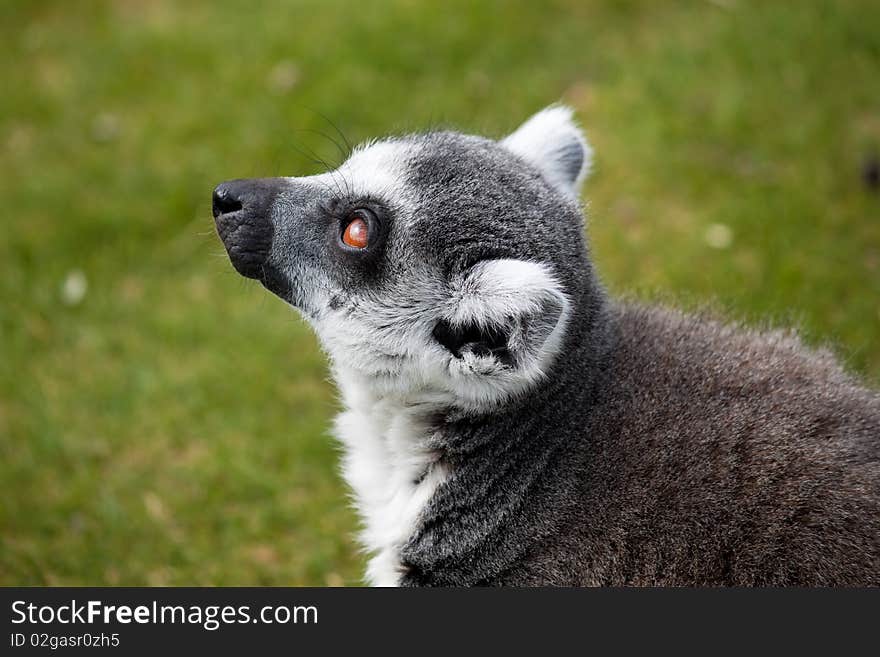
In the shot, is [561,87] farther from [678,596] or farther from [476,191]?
[678,596]

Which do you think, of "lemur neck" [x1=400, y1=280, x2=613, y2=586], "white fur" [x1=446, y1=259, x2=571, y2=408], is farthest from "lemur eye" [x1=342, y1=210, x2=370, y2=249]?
"lemur neck" [x1=400, y1=280, x2=613, y2=586]

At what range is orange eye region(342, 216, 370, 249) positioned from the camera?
3.64 meters

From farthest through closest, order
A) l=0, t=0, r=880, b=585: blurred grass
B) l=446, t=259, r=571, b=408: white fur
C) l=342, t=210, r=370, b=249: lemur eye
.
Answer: l=0, t=0, r=880, b=585: blurred grass < l=342, t=210, r=370, b=249: lemur eye < l=446, t=259, r=571, b=408: white fur

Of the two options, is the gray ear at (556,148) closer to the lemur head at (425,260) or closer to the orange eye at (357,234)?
the lemur head at (425,260)

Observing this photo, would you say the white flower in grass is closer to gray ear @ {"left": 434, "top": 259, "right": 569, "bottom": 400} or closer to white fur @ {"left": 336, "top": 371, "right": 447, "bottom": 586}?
white fur @ {"left": 336, "top": 371, "right": 447, "bottom": 586}

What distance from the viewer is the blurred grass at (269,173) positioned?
5348mm

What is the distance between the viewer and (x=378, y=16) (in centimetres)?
825

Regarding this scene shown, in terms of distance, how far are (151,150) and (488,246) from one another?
16.8 ft

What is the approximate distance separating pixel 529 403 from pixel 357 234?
0.97 meters

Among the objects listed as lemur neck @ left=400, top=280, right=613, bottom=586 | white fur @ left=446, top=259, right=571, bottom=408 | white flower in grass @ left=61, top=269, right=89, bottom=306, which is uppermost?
white flower in grass @ left=61, top=269, right=89, bottom=306

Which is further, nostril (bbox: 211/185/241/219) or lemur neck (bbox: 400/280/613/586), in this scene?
nostril (bbox: 211/185/241/219)

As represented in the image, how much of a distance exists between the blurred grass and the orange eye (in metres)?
2.03

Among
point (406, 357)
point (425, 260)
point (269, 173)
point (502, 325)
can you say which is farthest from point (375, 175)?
point (269, 173)

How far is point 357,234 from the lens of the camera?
366 centimetres
